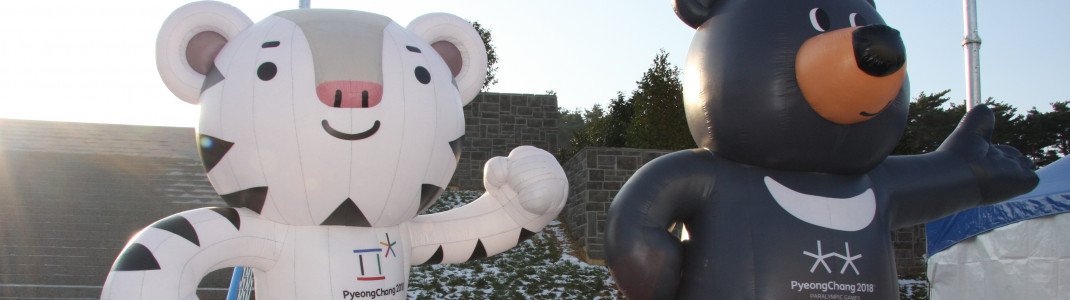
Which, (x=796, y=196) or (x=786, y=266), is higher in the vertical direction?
(x=796, y=196)

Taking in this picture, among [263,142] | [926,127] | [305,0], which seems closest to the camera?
[263,142]

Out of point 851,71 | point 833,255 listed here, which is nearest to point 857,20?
point 851,71

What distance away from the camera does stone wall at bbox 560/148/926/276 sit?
10.7 metres

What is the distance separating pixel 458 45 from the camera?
4.70 metres

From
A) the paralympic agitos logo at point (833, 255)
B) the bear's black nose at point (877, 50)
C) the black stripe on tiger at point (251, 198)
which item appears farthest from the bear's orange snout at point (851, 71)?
the black stripe on tiger at point (251, 198)

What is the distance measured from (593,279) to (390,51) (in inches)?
239

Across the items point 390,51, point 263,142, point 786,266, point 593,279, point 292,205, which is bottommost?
point 593,279

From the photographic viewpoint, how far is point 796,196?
421 cm

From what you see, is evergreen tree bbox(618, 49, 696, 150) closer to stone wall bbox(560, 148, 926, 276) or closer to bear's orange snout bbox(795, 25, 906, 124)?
stone wall bbox(560, 148, 926, 276)

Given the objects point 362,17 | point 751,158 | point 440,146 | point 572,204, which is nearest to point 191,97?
point 362,17

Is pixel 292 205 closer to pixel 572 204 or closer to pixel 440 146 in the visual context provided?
pixel 440 146

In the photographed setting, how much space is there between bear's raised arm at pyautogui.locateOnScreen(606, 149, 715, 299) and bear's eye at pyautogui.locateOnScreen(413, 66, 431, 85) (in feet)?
3.21

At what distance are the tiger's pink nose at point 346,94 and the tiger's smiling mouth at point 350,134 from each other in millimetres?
85

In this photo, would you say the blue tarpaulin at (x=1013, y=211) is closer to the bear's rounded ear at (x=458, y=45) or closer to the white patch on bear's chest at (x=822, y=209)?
the white patch on bear's chest at (x=822, y=209)
